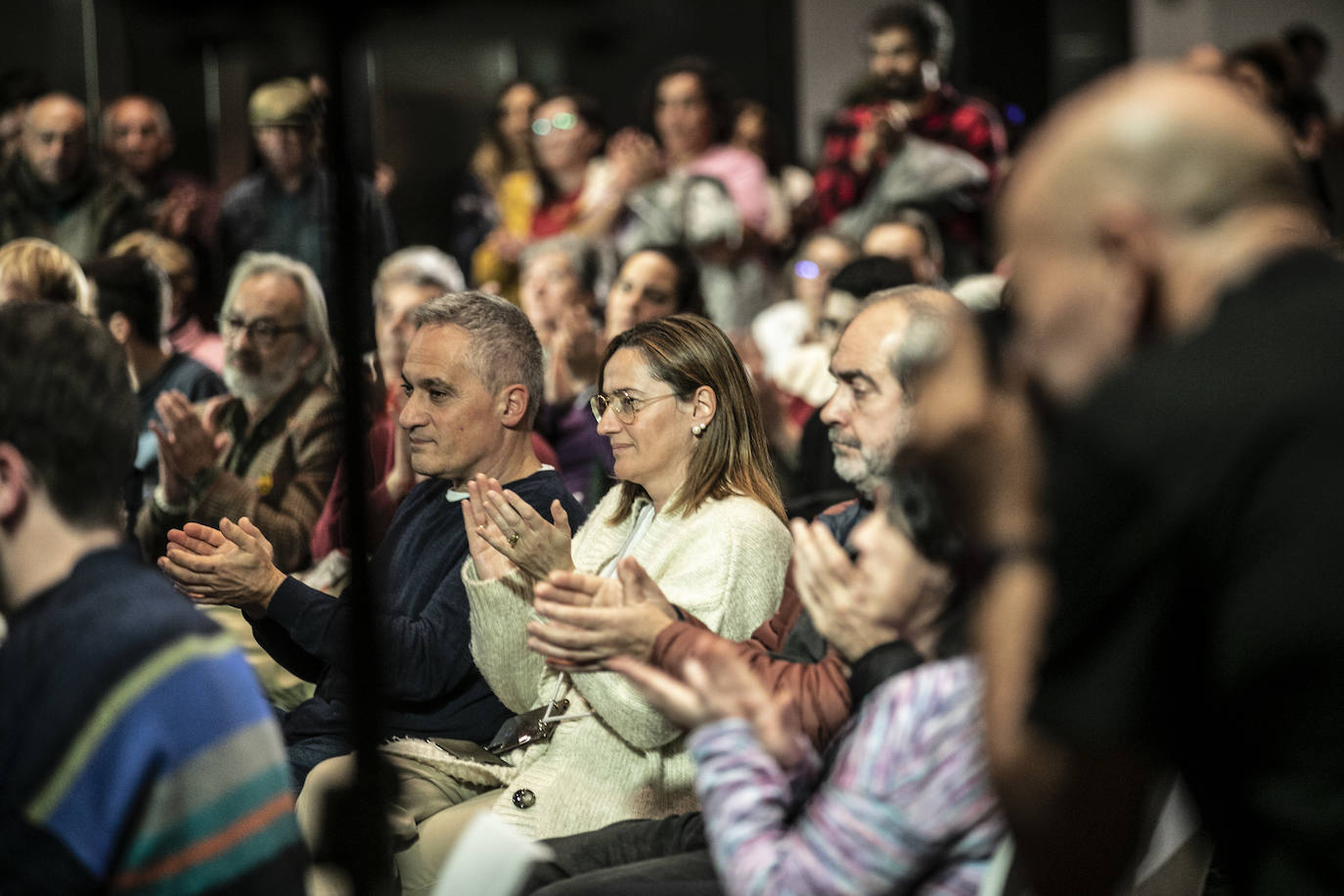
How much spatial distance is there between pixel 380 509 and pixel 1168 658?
7.59 feet

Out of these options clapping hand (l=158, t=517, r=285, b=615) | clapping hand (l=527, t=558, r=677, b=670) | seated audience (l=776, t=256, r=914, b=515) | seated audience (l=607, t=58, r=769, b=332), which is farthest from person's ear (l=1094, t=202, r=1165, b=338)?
seated audience (l=607, t=58, r=769, b=332)

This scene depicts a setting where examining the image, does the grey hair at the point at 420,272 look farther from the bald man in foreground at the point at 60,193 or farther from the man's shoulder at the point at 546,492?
the man's shoulder at the point at 546,492

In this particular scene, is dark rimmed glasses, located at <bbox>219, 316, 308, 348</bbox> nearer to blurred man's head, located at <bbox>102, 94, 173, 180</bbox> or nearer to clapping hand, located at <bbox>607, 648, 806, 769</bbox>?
clapping hand, located at <bbox>607, 648, 806, 769</bbox>

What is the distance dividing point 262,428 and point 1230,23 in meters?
5.44

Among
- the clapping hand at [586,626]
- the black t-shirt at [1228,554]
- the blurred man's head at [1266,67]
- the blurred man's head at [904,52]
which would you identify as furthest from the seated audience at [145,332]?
the blurred man's head at [1266,67]

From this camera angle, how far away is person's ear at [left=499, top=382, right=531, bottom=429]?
282cm

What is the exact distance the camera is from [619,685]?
2328 millimetres

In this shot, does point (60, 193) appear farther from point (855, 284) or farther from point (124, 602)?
point (124, 602)

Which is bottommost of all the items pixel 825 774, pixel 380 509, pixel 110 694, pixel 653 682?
pixel 380 509

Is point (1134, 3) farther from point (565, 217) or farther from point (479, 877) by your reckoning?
point (479, 877)

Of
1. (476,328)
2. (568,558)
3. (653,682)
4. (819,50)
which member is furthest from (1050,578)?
(819,50)

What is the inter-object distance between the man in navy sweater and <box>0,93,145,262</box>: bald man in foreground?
284 centimetres

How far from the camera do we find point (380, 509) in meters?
3.27

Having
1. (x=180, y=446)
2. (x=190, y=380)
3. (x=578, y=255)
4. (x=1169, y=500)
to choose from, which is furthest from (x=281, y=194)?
(x=1169, y=500)
